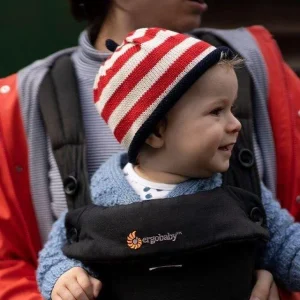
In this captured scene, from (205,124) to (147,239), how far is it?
0.24 metres

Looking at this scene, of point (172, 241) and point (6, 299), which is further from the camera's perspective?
point (6, 299)

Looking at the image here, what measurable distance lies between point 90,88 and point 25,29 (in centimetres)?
73

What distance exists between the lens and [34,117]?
5.56 ft

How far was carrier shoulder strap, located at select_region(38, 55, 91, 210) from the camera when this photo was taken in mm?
1538

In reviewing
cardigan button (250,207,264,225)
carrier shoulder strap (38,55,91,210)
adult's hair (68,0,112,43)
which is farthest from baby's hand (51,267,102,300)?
adult's hair (68,0,112,43)

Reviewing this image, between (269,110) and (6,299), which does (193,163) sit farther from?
(6,299)

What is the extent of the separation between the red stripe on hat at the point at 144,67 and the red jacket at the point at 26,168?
0.45 m

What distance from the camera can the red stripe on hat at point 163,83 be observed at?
1250mm

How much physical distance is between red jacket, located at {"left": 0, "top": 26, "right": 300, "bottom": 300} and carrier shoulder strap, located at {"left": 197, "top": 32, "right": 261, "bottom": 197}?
0.10 metres

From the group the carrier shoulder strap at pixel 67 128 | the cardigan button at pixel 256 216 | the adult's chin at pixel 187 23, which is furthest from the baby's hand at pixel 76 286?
the adult's chin at pixel 187 23

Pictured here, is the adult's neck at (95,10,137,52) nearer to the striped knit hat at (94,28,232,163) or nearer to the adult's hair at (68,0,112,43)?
the adult's hair at (68,0,112,43)

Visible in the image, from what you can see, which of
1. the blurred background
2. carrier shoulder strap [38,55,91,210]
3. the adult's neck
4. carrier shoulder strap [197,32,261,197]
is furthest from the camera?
the blurred background

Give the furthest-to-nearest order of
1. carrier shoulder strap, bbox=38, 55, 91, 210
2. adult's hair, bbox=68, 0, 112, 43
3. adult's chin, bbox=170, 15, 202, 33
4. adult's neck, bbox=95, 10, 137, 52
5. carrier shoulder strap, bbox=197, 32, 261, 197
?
adult's hair, bbox=68, 0, 112, 43 < adult's neck, bbox=95, 10, 137, 52 < adult's chin, bbox=170, 15, 202, 33 < carrier shoulder strap, bbox=38, 55, 91, 210 < carrier shoulder strap, bbox=197, 32, 261, 197

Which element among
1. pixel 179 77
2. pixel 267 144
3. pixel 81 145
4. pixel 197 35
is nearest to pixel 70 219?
pixel 81 145
